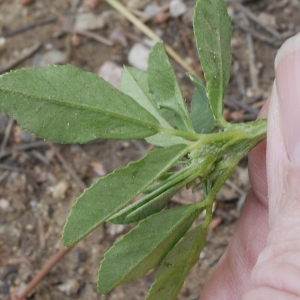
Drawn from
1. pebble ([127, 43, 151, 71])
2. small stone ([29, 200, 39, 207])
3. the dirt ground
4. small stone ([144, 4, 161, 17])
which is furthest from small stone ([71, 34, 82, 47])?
small stone ([29, 200, 39, 207])

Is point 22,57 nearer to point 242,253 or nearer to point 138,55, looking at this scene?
point 138,55

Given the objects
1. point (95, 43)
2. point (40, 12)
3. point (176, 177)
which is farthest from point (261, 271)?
point (40, 12)

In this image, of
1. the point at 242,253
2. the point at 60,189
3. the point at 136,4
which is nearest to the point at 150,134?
the point at 242,253

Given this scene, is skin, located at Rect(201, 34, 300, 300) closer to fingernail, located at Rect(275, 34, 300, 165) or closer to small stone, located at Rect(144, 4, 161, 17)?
fingernail, located at Rect(275, 34, 300, 165)

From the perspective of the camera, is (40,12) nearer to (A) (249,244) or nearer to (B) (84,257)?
(B) (84,257)

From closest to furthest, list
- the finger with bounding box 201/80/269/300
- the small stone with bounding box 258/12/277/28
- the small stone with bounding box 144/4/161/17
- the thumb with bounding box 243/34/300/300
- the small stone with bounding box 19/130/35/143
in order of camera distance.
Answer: the thumb with bounding box 243/34/300/300 → the finger with bounding box 201/80/269/300 → the small stone with bounding box 19/130/35/143 → the small stone with bounding box 258/12/277/28 → the small stone with bounding box 144/4/161/17

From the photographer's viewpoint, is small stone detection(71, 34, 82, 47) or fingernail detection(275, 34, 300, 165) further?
small stone detection(71, 34, 82, 47)
